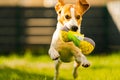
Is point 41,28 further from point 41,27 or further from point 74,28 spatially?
point 74,28

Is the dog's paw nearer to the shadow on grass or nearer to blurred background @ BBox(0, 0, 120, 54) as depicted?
the shadow on grass

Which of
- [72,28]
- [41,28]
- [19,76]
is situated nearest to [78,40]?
[72,28]

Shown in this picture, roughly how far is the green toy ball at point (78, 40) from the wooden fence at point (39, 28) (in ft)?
25.2

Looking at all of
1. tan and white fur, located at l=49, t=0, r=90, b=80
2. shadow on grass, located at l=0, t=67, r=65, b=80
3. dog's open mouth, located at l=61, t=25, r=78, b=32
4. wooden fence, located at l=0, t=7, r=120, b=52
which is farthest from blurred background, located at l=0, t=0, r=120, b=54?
dog's open mouth, located at l=61, t=25, r=78, b=32

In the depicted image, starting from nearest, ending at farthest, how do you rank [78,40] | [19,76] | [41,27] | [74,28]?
[74,28]
[78,40]
[19,76]
[41,27]

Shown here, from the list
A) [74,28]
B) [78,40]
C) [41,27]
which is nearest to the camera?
Answer: [74,28]

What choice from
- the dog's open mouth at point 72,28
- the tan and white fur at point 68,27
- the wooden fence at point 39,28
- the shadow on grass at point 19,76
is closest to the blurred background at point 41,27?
the wooden fence at point 39,28

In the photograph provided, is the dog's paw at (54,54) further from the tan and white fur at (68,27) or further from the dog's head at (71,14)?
the dog's head at (71,14)

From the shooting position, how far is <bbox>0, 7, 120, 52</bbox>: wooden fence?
1179 cm

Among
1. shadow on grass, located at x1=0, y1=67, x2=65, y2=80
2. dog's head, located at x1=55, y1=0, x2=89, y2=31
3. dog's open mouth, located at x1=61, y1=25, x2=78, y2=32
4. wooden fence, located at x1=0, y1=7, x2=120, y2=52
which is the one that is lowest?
shadow on grass, located at x1=0, y1=67, x2=65, y2=80

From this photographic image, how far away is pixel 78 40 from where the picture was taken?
13.1ft

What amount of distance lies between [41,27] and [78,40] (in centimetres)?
806

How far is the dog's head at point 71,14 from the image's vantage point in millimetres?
3902

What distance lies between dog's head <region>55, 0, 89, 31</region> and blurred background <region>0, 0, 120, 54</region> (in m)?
7.64
